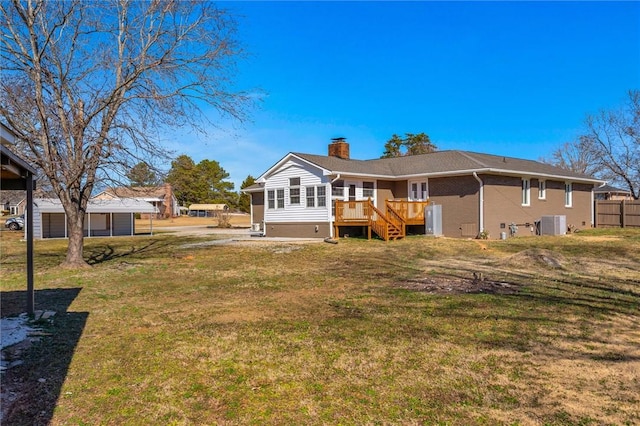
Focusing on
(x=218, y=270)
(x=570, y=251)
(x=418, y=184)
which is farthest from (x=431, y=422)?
(x=418, y=184)

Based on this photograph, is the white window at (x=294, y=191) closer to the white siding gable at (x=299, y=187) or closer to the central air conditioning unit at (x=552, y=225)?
the white siding gable at (x=299, y=187)

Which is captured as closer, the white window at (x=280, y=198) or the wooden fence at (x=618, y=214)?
the white window at (x=280, y=198)

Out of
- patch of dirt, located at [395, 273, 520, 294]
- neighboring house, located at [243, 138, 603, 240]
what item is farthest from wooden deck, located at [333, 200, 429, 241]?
patch of dirt, located at [395, 273, 520, 294]

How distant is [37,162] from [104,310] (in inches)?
233

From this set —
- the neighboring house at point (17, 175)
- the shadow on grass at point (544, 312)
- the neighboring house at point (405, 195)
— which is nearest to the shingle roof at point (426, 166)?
the neighboring house at point (405, 195)

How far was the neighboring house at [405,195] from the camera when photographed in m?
19.9

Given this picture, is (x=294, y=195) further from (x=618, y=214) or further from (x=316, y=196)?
(x=618, y=214)

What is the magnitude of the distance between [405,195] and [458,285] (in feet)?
47.2

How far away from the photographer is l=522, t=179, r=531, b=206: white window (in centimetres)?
2230

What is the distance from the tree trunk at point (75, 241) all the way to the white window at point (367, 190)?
43.1 ft

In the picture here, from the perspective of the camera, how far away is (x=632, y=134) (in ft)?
114

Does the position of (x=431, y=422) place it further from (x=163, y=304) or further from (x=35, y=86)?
(x=35, y=86)

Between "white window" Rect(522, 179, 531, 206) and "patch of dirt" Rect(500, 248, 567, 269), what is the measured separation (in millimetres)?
10781

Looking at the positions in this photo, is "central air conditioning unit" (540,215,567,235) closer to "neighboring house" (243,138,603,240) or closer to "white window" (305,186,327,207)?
"neighboring house" (243,138,603,240)
